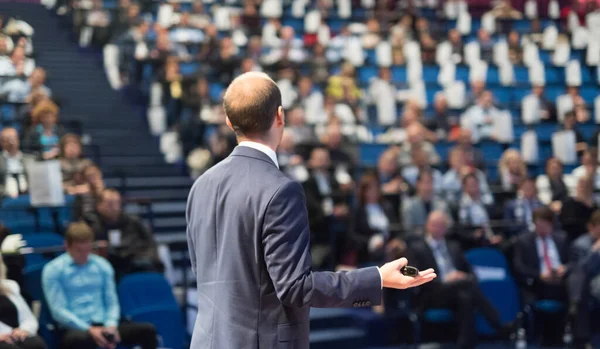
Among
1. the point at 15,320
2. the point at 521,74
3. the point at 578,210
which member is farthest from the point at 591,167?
the point at 15,320

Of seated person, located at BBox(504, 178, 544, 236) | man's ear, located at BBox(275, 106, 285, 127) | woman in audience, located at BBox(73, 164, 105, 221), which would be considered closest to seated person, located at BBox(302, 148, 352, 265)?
seated person, located at BBox(504, 178, 544, 236)

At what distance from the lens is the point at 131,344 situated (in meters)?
5.29

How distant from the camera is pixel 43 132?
7941 mm

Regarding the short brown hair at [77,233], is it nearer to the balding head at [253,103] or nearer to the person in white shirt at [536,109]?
the balding head at [253,103]

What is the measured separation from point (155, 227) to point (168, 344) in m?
2.68

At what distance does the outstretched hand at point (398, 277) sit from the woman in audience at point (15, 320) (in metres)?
3.21

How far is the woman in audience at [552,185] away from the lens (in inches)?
334

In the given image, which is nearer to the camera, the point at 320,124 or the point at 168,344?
the point at 168,344

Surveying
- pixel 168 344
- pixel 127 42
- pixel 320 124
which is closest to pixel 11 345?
pixel 168 344

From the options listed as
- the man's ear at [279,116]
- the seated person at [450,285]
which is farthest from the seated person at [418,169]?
the man's ear at [279,116]

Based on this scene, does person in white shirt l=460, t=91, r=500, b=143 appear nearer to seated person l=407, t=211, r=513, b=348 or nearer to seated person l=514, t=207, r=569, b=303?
seated person l=514, t=207, r=569, b=303

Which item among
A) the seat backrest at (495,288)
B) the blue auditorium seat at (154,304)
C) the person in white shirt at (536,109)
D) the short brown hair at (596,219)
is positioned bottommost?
the seat backrest at (495,288)

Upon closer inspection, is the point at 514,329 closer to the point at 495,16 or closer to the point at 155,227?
the point at 155,227

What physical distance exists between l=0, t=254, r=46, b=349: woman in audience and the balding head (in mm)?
3108
